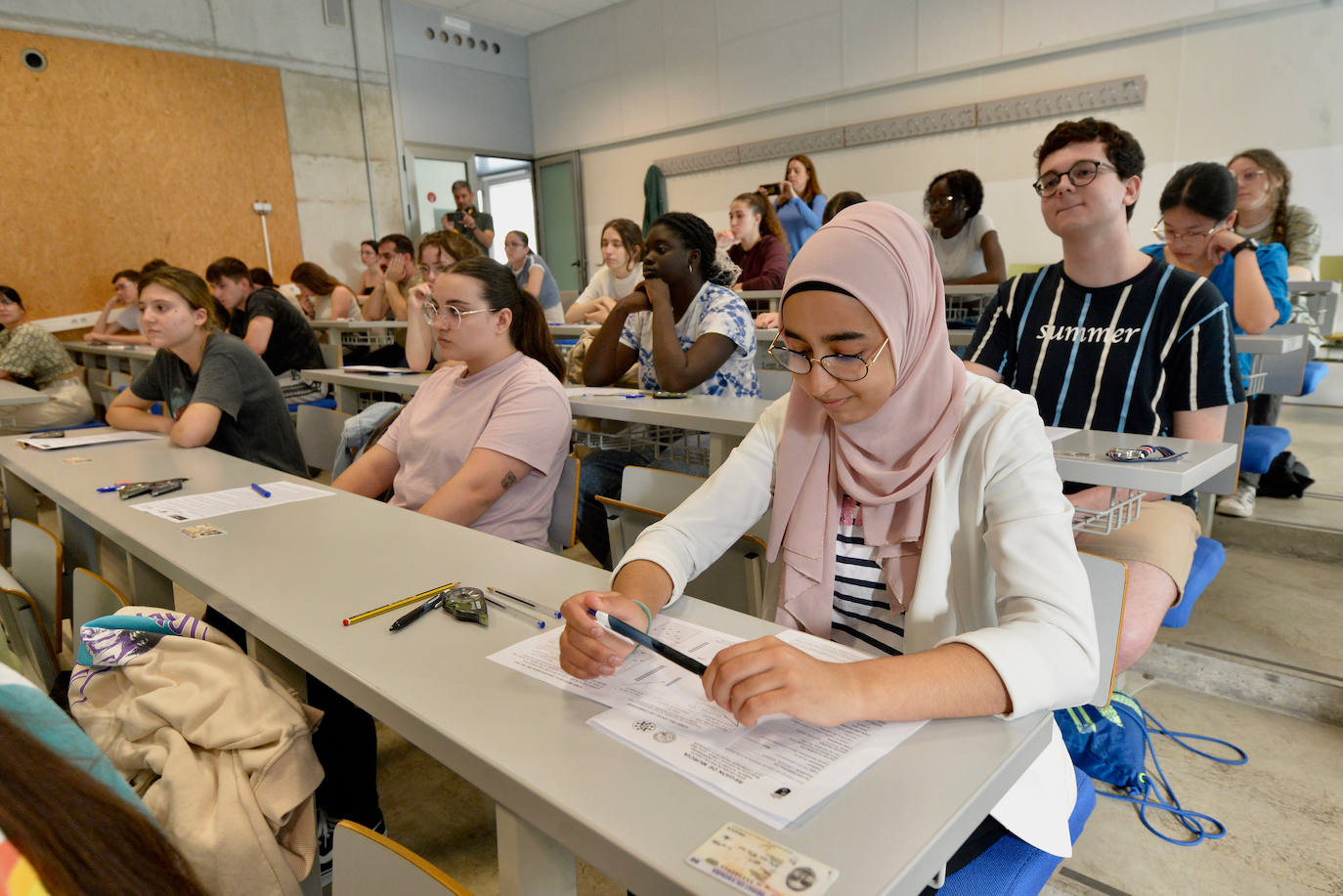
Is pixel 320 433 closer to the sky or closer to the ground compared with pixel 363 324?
closer to the ground

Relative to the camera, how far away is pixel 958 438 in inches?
39.4

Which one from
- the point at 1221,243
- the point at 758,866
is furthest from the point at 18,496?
the point at 1221,243

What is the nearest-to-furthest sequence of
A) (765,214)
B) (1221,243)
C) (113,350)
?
(1221,243) → (765,214) → (113,350)

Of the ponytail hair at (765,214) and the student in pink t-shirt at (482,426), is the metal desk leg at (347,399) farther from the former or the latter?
the ponytail hair at (765,214)

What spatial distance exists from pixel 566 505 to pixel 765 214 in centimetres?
349

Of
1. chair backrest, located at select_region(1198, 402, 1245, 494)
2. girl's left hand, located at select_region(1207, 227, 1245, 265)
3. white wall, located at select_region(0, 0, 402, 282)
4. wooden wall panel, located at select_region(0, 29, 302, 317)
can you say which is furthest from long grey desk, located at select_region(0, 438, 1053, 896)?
white wall, located at select_region(0, 0, 402, 282)

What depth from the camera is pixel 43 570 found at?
1.66 meters

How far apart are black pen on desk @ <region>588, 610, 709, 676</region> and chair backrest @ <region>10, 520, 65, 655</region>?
1317 mm

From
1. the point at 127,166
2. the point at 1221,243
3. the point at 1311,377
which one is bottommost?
the point at 1311,377

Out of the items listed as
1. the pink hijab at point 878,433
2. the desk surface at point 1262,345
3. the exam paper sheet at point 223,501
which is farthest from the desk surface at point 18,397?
the desk surface at point 1262,345

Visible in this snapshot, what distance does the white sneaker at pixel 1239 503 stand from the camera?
2818 millimetres

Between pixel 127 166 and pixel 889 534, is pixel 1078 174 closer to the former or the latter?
pixel 889 534

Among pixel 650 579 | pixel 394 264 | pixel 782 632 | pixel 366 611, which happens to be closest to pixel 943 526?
pixel 782 632

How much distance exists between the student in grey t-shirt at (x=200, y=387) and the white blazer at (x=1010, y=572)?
1.93 meters
